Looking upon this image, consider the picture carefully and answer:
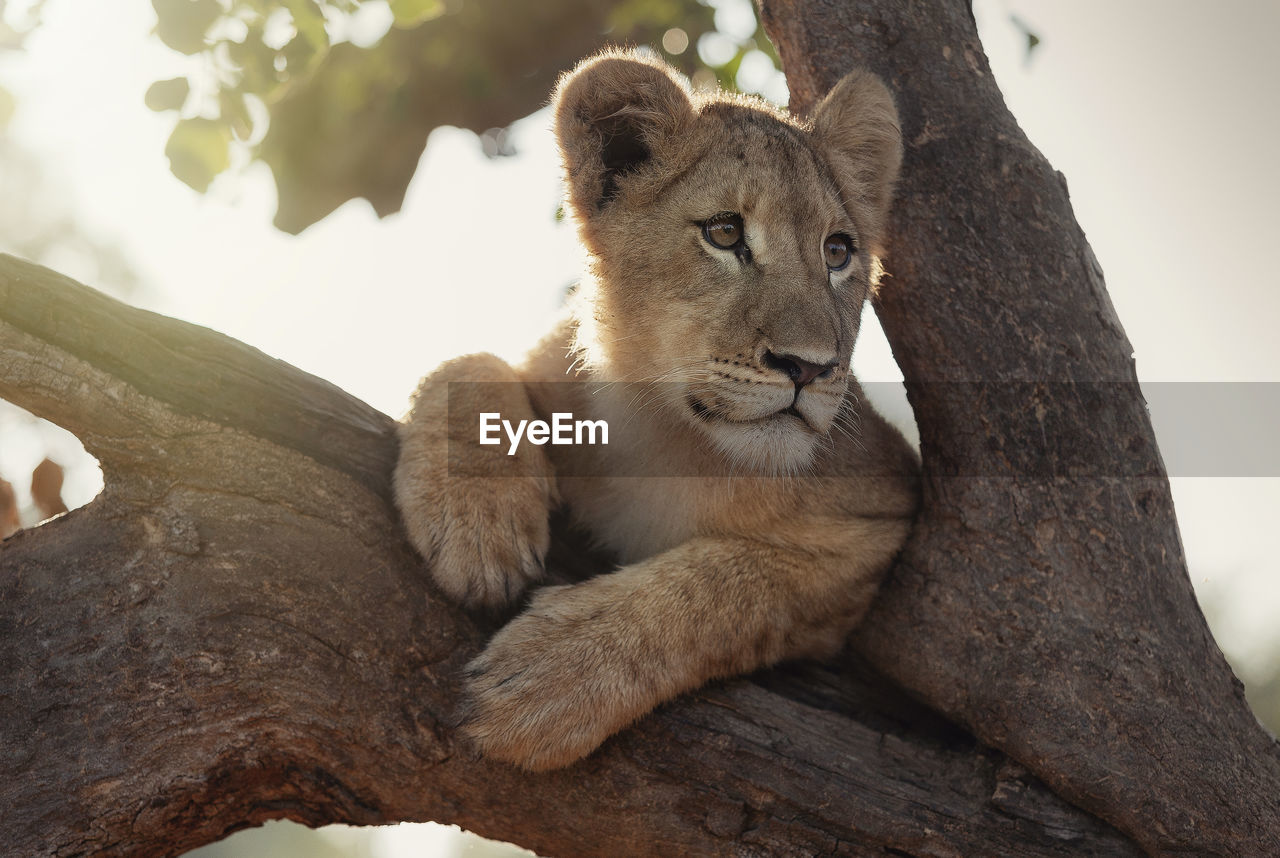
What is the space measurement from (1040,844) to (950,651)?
603 mm

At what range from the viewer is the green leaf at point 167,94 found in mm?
4082

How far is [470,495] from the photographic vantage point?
3.02 meters

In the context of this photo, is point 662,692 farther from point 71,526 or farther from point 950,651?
point 71,526

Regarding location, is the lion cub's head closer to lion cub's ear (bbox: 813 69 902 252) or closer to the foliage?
lion cub's ear (bbox: 813 69 902 252)

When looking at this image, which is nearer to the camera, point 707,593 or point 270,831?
point 707,593

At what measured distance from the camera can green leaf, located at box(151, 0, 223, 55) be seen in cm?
411

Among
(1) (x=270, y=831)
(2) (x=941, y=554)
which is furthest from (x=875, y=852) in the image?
(1) (x=270, y=831)

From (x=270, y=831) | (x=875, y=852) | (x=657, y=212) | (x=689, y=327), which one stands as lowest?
(x=270, y=831)

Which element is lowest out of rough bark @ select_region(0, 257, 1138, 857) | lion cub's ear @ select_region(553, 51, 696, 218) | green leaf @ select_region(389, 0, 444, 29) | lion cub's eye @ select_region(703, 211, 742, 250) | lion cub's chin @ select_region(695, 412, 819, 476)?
rough bark @ select_region(0, 257, 1138, 857)

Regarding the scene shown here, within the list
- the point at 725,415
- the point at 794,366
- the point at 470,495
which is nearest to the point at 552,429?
the point at 470,495

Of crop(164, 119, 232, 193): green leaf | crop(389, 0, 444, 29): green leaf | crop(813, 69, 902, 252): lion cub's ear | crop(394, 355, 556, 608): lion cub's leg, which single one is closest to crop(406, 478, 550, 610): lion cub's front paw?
crop(394, 355, 556, 608): lion cub's leg

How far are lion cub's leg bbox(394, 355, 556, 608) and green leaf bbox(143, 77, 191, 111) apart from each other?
5.95ft

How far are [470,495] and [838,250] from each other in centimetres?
153

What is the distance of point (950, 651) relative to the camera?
3215 millimetres
